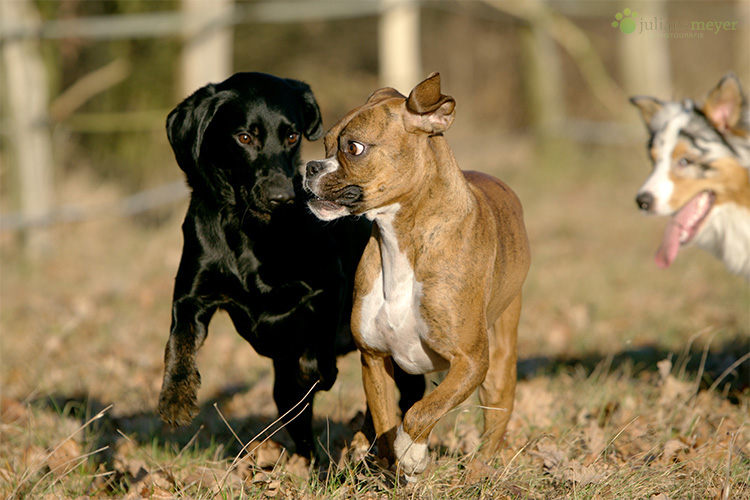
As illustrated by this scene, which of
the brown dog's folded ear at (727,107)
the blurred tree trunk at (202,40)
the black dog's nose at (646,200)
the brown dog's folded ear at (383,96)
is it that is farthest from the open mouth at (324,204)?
the blurred tree trunk at (202,40)

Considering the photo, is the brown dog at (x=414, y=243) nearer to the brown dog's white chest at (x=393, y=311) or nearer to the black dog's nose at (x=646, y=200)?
the brown dog's white chest at (x=393, y=311)

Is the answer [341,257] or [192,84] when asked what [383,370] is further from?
[192,84]

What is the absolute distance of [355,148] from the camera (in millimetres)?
3125

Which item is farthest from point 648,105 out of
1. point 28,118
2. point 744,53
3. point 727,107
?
point 744,53

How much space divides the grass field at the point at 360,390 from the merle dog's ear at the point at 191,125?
1.08m

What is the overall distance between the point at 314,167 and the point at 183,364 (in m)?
0.99

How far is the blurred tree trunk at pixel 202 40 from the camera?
942 centimetres

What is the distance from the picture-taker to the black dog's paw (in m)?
3.37

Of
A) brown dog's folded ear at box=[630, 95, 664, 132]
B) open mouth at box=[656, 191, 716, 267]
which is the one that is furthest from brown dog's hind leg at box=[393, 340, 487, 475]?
brown dog's folded ear at box=[630, 95, 664, 132]

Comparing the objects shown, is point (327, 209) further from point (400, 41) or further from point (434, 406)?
point (400, 41)

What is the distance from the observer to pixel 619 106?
16.0m

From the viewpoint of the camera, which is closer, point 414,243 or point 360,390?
point 414,243

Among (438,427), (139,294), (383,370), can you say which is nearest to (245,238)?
(383,370)

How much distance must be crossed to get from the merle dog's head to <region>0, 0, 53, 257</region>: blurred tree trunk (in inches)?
188
